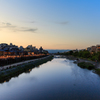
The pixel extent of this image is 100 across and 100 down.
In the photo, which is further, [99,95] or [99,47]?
[99,47]

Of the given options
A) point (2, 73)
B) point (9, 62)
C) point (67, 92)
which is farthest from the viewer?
point (9, 62)

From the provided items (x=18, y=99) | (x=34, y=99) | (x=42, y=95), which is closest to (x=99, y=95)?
(x=42, y=95)

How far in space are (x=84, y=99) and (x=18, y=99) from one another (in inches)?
331

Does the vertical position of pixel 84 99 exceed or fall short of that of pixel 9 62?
→ it falls short

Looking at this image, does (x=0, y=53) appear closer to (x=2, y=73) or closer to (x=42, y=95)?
(x=2, y=73)

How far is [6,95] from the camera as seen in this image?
15055 millimetres

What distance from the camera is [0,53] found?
6769 centimetres

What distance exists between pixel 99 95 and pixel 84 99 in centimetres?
288

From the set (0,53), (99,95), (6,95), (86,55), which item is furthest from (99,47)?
(6,95)

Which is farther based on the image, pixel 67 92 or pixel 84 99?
pixel 67 92

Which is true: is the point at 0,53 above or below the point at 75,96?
above

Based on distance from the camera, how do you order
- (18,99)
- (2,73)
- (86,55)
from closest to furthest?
(18,99), (2,73), (86,55)

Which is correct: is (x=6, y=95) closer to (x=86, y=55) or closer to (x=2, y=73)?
(x=2, y=73)

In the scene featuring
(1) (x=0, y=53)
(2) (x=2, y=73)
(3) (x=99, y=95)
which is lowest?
(3) (x=99, y=95)
